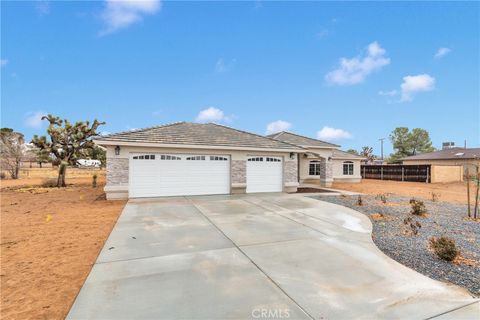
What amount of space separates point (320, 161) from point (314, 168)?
107 centimetres

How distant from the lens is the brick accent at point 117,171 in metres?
11.1

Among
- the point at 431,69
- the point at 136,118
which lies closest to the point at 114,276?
the point at 431,69

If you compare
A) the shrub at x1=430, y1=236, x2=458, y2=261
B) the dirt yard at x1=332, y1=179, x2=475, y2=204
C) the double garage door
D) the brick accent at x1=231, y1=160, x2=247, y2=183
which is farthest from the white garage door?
the shrub at x1=430, y1=236, x2=458, y2=261

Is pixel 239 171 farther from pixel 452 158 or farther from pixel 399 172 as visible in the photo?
pixel 452 158

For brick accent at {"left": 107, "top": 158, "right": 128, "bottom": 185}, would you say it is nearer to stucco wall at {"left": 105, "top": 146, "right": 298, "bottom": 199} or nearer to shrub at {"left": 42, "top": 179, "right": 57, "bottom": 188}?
stucco wall at {"left": 105, "top": 146, "right": 298, "bottom": 199}

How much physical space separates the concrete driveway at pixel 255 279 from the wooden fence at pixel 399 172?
78.1 feet

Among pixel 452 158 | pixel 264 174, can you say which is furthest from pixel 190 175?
pixel 452 158

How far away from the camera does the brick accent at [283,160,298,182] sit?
1462 cm

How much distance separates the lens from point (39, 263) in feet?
13.9

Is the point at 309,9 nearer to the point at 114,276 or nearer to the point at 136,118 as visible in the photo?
the point at 114,276

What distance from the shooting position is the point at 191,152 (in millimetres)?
12586

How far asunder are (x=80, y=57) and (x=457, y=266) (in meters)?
23.8

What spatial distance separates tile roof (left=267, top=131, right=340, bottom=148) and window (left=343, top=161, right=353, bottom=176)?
12.8 ft

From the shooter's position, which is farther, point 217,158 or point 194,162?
point 217,158
